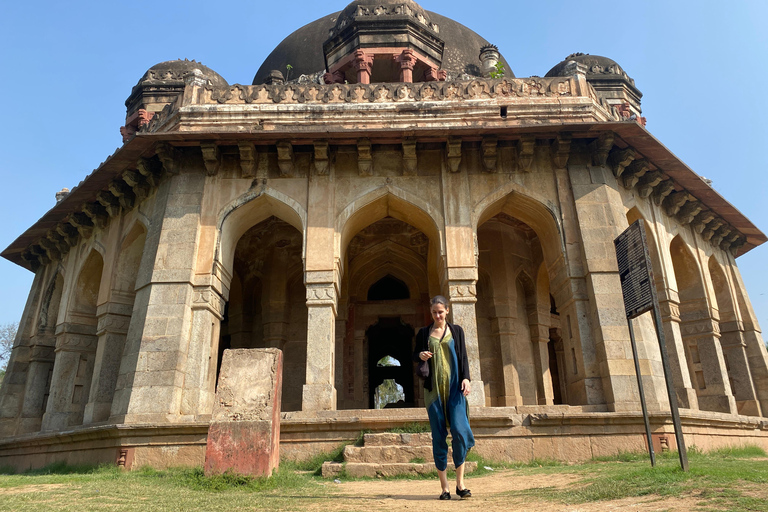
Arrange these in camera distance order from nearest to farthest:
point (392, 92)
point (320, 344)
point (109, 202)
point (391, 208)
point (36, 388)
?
point (320, 344)
point (391, 208)
point (392, 92)
point (109, 202)
point (36, 388)

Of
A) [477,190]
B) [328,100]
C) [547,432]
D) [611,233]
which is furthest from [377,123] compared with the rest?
[547,432]

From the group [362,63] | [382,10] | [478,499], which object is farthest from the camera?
[382,10]

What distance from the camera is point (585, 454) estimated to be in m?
7.96

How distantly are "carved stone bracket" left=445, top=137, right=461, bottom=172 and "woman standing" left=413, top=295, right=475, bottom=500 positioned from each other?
18.6 feet

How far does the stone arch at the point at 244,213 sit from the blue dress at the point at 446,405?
5663mm

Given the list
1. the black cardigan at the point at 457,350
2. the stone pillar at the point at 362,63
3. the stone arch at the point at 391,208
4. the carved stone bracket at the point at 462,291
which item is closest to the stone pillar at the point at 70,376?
the stone arch at the point at 391,208

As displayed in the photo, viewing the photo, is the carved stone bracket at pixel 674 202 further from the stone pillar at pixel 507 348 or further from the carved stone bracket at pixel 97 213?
the carved stone bracket at pixel 97 213

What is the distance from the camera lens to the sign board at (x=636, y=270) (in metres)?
5.89

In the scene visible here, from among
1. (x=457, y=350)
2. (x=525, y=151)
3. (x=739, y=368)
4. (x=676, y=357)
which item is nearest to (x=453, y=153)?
(x=525, y=151)

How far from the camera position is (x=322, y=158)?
32.9 feet

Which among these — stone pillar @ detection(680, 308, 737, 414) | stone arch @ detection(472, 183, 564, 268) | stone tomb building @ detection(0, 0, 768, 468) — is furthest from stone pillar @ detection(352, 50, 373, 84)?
stone pillar @ detection(680, 308, 737, 414)

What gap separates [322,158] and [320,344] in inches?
131

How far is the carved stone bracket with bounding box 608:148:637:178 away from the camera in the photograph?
33.2 feet

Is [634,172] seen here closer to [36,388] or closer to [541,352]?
[541,352]
